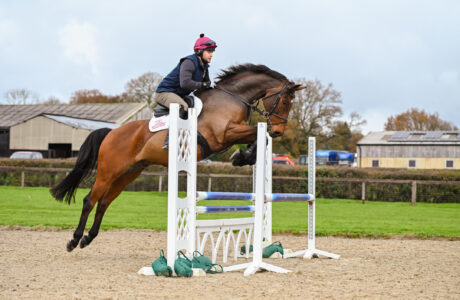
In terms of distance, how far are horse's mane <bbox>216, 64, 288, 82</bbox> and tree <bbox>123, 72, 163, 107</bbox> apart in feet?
123

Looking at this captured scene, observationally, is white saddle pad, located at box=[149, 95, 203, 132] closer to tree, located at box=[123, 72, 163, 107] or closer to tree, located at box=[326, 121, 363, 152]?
tree, located at box=[326, 121, 363, 152]

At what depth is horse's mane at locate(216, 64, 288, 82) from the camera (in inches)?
237

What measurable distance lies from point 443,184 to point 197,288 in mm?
14181

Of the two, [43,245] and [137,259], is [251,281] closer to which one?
[137,259]

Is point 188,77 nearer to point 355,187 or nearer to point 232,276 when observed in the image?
point 232,276

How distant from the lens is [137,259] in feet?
20.2

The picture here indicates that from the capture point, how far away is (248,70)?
6.08 meters

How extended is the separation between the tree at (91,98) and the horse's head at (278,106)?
165ft

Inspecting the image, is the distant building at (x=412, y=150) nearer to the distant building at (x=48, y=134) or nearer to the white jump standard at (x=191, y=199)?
the distant building at (x=48, y=134)

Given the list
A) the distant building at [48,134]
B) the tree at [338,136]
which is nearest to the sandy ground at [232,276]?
the distant building at [48,134]

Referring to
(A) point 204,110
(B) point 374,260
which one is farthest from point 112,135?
(B) point 374,260

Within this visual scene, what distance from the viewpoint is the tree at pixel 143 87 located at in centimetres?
4391

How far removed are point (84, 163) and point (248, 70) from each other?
7.97 ft

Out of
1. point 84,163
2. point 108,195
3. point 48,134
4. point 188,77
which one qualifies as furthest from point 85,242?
point 48,134
